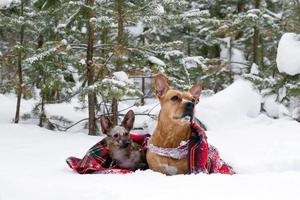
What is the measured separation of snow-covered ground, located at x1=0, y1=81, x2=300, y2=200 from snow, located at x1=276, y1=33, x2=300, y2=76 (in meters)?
1.27

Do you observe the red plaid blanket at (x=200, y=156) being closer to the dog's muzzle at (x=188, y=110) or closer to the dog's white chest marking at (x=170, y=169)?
the dog's muzzle at (x=188, y=110)

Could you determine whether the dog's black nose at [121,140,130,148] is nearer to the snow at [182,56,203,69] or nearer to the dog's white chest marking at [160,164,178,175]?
Answer: the dog's white chest marking at [160,164,178,175]

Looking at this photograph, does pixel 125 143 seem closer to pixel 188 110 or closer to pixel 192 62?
pixel 188 110

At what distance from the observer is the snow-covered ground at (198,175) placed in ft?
11.3

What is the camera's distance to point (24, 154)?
23.1 ft

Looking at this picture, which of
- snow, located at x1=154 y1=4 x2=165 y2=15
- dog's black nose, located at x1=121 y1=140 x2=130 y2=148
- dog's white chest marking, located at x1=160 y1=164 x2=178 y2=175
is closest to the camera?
dog's white chest marking, located at x1=160 y1=164 x2=178 y2=175

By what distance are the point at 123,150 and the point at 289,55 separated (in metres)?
3.87

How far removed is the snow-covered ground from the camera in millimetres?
3438

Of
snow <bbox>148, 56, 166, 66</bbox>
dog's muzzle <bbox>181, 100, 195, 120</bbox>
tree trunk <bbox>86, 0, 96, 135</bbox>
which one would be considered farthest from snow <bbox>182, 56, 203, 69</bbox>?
dog's muzzle <bbox>181, 100, 195, 120</bbox>

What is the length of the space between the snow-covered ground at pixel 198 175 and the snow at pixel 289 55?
127 centimetres

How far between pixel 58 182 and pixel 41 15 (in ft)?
22.9

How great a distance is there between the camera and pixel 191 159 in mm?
4891

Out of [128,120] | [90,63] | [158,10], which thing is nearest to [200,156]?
[128,120]

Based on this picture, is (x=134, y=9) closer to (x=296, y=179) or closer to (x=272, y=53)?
(x=296, y=179)
